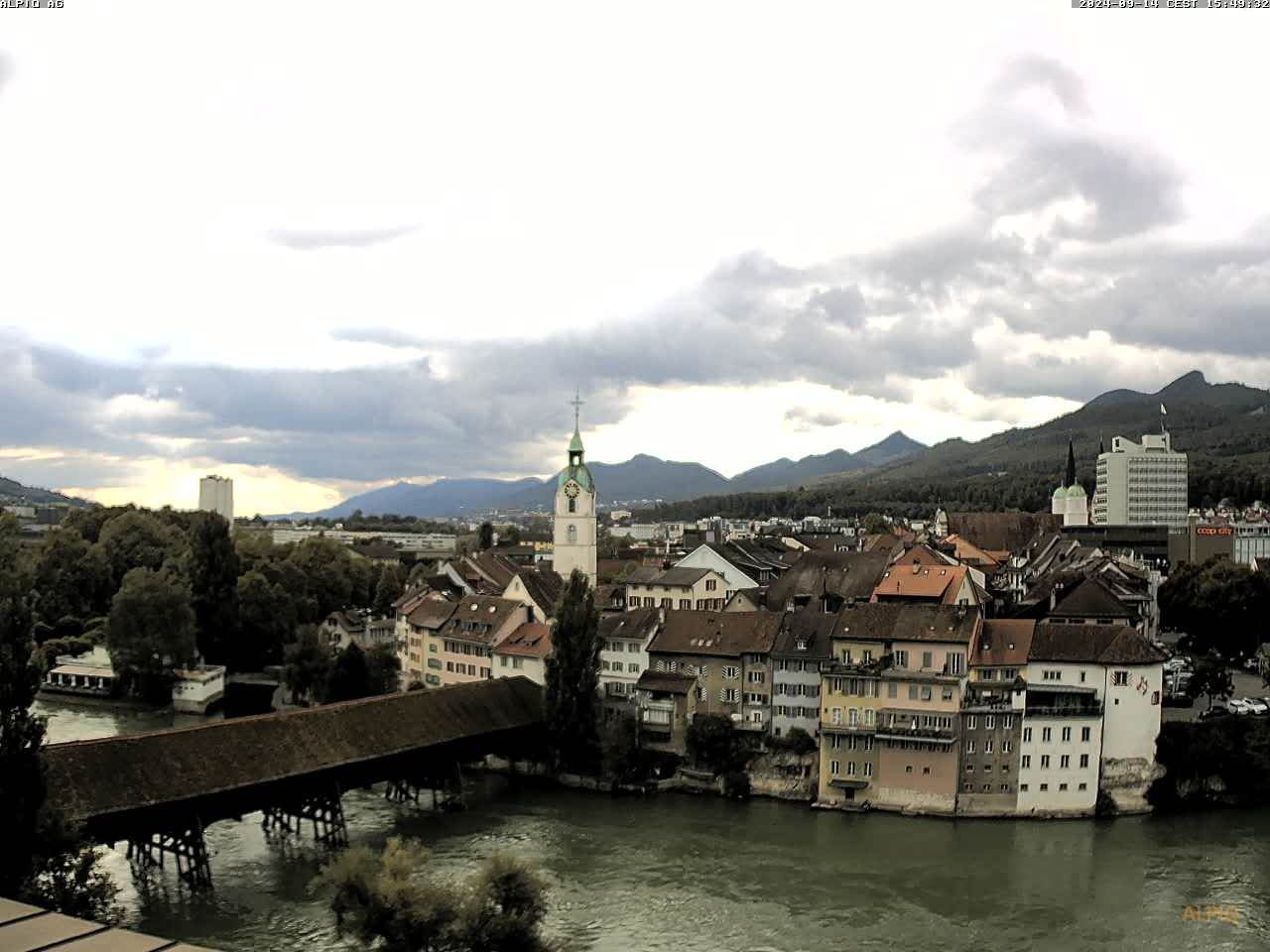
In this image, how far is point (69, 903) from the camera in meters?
23.8

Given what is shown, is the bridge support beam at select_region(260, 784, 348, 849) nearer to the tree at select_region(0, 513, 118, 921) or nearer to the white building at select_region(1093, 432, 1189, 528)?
the tree at select_region(0, 513, 118, 921)

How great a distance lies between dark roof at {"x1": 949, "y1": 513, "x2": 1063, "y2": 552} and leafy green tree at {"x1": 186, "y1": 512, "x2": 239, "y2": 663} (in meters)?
53.6

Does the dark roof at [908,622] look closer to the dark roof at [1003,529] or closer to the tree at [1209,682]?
the tree at [1209,682]

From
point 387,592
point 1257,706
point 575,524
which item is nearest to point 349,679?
point 575,524

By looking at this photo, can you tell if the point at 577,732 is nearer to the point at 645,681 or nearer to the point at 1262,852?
the point at 645,681

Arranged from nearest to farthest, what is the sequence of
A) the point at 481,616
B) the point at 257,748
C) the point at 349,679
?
the point at 257,748
the point at 349,679
the point at 481,616

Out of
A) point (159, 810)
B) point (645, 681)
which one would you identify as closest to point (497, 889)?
point (159, 810)

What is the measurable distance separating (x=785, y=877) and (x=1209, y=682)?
23520 millimetres

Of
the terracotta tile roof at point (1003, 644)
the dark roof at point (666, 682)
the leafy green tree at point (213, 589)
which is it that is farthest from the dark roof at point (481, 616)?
the terracotta tile roof at point (1003, 644)

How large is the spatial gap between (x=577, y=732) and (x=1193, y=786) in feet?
68.2

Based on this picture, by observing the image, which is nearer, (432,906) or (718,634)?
(432,906)

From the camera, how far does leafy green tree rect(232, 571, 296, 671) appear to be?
231 ft

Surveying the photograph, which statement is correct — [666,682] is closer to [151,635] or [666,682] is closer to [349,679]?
[349,679]

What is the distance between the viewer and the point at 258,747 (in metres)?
34.6
